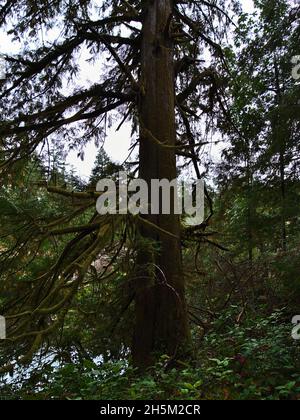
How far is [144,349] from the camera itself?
471cm

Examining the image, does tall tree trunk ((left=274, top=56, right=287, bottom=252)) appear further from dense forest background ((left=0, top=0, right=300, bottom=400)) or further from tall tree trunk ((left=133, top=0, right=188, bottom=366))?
tall tree trunk ((left=133, top=0, right=188, bottom=366))

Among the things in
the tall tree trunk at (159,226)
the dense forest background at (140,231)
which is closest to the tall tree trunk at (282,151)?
the dense forest background at (140,231)

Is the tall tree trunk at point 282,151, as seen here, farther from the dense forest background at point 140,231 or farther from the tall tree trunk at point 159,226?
the tall tree trunk at point 159,226

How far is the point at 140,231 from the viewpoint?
5043 millimetres

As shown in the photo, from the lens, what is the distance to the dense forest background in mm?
3881

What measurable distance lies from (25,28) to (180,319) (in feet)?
15.3

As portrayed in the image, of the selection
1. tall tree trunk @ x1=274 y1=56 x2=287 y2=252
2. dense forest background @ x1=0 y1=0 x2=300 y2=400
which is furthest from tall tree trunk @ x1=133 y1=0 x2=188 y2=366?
tall tree trunk @ x1=274 y1=56 x2=287 y2=252

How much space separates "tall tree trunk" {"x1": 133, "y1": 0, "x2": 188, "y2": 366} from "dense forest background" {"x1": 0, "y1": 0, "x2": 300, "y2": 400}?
0.02m

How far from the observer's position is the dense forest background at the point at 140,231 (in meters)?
3.88

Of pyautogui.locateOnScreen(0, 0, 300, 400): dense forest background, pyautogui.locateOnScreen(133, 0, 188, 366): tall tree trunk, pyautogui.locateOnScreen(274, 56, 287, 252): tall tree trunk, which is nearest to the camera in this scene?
pyautogui.locateOnScreen(0, 0, 300, 400): dense forest background

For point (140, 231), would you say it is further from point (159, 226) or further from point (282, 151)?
point (282, 151)
